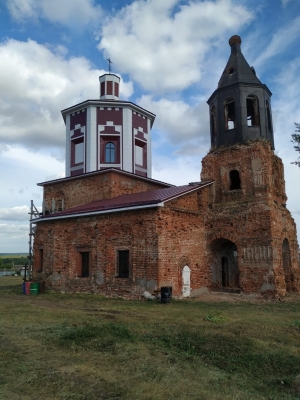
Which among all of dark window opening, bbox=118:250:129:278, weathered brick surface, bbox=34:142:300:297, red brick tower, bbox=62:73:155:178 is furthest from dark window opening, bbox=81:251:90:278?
red brick tower, bbox=62:73:155:178

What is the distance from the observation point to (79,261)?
54.7 ft

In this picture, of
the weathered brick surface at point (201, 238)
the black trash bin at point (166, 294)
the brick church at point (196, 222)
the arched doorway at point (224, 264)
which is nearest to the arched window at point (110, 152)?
the brick church at point (196, 222)

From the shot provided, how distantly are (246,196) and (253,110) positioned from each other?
484 cm

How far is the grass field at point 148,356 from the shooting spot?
180 inches

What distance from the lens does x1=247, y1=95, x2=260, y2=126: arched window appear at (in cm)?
1722

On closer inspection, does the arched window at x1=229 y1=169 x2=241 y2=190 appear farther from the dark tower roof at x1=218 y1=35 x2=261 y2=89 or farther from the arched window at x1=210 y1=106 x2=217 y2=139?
the dark tower roof at x1=218 y1=35 x2=261 y2=89

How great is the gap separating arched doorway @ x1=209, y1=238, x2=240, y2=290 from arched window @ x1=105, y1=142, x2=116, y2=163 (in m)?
8.53

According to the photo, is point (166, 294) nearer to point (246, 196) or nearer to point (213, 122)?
point (246, 196)

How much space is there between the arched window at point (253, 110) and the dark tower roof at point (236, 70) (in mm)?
864

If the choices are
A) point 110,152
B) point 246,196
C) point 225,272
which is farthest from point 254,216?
point 110,152

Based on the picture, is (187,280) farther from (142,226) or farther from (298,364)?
(298,364)

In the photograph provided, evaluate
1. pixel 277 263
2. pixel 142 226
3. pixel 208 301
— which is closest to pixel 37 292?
pixel 142 226

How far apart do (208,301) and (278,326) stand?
5364 millimetres

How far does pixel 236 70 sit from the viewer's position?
59.1ft
